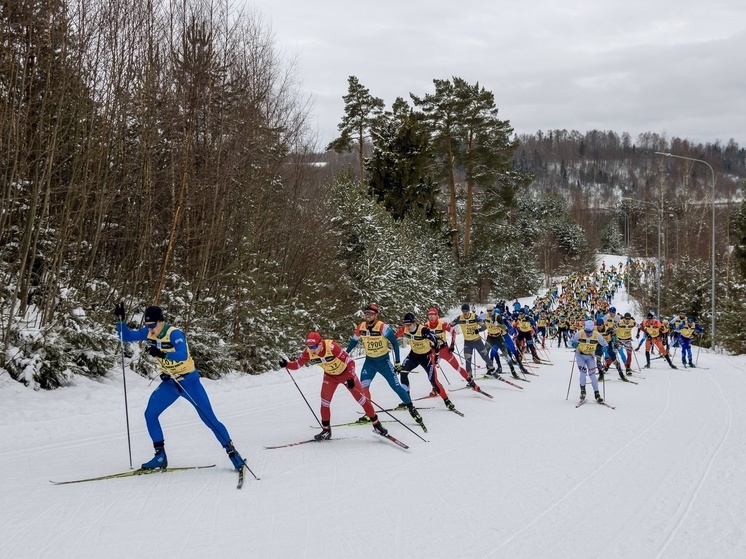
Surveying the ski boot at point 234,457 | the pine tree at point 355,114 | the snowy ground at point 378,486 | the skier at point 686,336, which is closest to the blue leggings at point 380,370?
the snowy ground at point 378,486

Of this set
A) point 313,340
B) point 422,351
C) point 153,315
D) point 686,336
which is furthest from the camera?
point 686,336

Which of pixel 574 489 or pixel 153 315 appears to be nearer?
pixel 574 489

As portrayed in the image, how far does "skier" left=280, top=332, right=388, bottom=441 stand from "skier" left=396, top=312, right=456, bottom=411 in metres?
2.74

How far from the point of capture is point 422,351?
37.7ft

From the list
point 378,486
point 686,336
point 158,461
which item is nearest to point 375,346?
point 378,486

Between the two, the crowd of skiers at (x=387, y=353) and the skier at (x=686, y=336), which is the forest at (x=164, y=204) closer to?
the crowd of skiers at (x=387, y=353)

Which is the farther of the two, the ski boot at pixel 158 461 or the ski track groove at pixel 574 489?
the ski boot at pixel 158 461

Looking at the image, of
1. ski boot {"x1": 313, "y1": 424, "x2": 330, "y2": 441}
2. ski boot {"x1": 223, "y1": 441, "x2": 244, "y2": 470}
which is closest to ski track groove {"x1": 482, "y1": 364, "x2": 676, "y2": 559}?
ski boot {"x1": 223, "y1": 441, "x2": 244, "y2": 470}

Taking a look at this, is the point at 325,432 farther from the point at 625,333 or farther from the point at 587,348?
the point at 625,333

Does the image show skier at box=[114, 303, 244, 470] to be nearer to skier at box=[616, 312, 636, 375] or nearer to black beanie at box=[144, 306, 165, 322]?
black beanie at box=[144, 306, 165, 322]

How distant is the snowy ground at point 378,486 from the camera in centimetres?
506

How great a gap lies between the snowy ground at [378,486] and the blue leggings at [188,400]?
526 millimetres

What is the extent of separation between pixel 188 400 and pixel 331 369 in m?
2.27

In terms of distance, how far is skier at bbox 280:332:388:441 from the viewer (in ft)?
27.4
